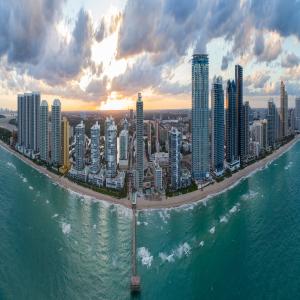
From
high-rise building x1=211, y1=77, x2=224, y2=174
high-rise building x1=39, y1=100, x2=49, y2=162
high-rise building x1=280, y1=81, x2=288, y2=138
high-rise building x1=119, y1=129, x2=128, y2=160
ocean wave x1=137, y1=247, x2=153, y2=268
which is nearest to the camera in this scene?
ocean wave x1=137, y1=247, x2=153, y2=268

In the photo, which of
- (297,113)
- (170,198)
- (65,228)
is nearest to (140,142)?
(170,198)

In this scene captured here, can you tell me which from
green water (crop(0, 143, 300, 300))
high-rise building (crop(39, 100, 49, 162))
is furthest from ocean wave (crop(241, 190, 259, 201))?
high-rise building (crop(39, 100, 49, 162))

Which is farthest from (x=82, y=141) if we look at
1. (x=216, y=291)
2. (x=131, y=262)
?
(x=216, y=291)

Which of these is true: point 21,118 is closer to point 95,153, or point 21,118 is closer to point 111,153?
point 95,153

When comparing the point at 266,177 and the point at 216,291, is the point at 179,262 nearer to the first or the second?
the point at 216,291

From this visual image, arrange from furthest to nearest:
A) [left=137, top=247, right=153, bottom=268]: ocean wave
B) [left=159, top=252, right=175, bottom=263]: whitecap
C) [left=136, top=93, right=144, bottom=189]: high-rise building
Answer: [left=136, top=93, right=144, bottom=189]: high-rise building, [left=159, top=252, right=175, bottom=263]: whitecap, [left=137, top=247, right=153, bottom=268]: ocean wave

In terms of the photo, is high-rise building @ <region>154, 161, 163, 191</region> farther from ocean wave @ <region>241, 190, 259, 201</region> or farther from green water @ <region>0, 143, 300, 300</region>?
ocean wave @ <region>241, 190, 259, 201</region>
